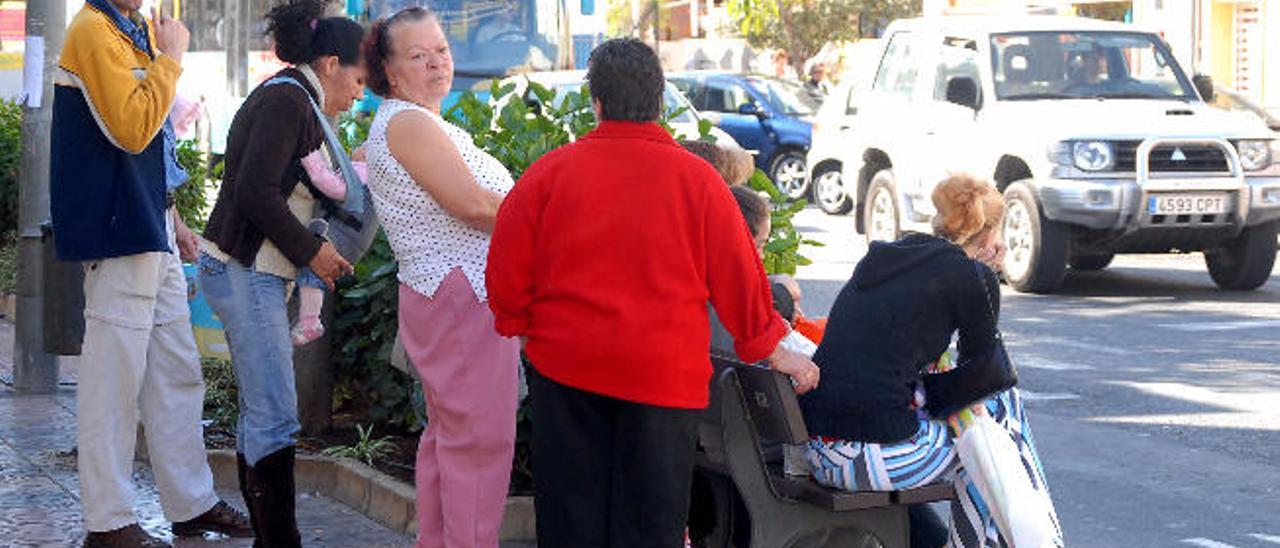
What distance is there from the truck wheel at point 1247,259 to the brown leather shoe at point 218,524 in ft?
32.7

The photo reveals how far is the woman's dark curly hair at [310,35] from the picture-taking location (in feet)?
19.9

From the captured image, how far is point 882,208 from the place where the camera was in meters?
17.4

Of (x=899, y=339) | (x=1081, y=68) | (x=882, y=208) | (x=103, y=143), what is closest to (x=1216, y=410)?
(x=899, y=339)

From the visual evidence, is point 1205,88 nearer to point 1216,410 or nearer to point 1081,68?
point 1081,68

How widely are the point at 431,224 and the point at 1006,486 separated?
62.1 inches

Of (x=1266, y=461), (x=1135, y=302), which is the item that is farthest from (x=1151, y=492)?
(x=1135, y=302)

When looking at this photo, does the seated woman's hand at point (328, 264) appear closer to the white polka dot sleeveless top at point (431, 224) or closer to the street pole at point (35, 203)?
the white polka dot sleeveless top at point (431, 224)

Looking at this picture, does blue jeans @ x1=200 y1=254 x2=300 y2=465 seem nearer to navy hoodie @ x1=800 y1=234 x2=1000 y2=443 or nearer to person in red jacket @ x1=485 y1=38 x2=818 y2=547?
person in red jacket @ x1=485 y1=38 x2=818 y2=547

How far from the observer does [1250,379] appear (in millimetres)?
10875

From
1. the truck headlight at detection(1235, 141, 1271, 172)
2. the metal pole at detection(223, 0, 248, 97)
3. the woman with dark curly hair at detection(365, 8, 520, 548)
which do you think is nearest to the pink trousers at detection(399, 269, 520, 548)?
the woman with dark curly hair at detection(365, 8, 520, 548)

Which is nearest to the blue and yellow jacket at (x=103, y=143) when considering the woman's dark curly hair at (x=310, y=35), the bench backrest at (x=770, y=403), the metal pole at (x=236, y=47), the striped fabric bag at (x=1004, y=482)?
the woman's dark curly hair at (x=310, y=35)

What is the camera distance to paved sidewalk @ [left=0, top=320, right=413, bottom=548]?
6.63 meters

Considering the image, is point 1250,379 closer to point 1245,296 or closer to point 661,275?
point 1245,296

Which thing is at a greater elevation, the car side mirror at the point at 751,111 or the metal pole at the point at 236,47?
the metal pole at the point at 236,47
